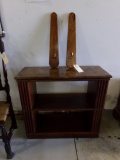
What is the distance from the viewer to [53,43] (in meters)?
1.43

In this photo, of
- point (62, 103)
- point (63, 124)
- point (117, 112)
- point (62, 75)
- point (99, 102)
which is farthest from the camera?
point (117, 112)

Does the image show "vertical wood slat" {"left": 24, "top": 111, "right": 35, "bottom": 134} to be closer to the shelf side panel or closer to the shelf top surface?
the shelf side panel

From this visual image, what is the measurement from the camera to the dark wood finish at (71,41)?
1368 mm

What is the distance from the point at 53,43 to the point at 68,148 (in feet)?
3.34

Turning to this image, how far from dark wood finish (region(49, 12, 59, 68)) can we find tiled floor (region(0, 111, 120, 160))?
0.79 m

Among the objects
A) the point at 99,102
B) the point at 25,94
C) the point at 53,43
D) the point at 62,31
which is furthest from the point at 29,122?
the point at 62,31

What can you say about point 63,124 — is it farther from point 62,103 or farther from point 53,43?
point 53,43

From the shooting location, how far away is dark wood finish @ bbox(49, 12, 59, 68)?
138 cm

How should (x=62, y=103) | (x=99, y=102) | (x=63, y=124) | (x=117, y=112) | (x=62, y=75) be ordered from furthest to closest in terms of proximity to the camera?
(x=117, y=112) → (x=63, y=124) → (x=62, y=103) → (x=99, y=102) → (x=62, y=75)

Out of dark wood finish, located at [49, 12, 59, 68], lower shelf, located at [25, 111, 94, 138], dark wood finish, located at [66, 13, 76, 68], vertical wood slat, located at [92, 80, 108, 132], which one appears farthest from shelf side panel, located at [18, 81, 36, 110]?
vertical wood slat, located at [92, 80, 108, 132]

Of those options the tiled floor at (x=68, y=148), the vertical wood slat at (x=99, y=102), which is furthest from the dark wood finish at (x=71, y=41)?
the tiled floor at (x=68, y=148)

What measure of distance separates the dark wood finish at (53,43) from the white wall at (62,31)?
65mm

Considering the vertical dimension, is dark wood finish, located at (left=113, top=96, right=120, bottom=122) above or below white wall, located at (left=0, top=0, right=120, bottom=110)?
below

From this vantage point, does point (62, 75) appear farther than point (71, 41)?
No
